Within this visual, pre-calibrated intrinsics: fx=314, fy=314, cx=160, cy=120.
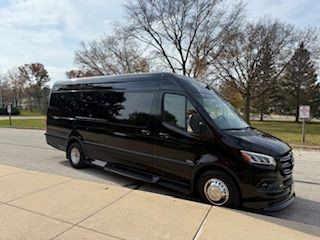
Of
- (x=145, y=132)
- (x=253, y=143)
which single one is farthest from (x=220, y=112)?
(x=145, y=132)

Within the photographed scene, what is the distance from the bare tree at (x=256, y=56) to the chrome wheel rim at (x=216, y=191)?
1038 inches

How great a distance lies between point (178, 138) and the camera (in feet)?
18.6

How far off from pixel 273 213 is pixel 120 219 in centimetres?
258

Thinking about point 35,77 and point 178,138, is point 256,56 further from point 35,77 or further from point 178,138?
point 35,77

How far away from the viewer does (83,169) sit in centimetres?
816

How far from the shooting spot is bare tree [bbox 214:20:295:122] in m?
30.0

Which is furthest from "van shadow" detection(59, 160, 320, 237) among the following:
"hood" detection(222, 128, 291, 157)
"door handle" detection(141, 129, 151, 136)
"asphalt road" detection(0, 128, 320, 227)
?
"door handle" detection(141, 129, 151, 136)

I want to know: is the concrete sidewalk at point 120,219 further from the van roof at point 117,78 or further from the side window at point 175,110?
the van roof at point 117,78

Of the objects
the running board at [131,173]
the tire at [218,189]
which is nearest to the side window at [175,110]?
the tire at [218,189]

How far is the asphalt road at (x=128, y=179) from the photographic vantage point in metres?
5.23

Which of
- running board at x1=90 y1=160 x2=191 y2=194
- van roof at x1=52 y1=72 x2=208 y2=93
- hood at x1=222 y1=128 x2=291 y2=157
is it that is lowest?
running board at x1=90 y1=160 x2=191 y2=194

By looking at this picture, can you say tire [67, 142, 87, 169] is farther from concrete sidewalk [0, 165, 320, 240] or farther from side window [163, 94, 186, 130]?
side window [163, 94, 186, 130]

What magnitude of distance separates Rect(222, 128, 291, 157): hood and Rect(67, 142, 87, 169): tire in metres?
4.32

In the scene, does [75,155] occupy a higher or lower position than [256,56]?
lower
